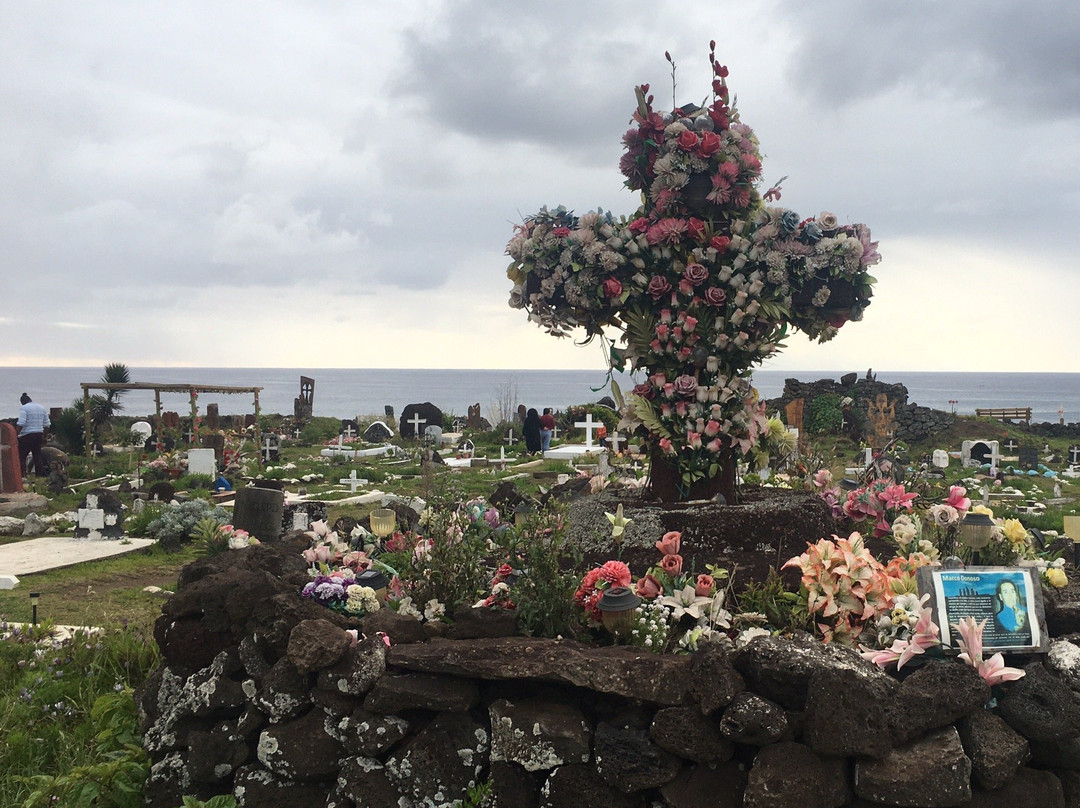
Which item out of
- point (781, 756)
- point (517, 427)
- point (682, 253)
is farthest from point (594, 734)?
point (517, 427)

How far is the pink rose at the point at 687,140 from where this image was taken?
19.0 ft

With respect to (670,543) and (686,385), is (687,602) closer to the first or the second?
(670,543)

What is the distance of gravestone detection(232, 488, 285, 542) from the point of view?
27.2 feet

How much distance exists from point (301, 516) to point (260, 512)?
3.42 ft

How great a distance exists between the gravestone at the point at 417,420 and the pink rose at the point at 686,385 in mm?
22852

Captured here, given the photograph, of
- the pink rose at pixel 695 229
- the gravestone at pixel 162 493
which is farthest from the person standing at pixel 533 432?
the pink rose at pixel 695 229

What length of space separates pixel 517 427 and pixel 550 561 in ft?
79.8

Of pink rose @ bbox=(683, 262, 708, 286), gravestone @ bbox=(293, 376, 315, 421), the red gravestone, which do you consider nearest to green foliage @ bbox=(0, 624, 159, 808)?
pink rose @ bbox=(683, 262, 708, 286)

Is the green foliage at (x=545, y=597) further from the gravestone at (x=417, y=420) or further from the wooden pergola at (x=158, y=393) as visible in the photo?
the gravestone at (x=417, y=420)

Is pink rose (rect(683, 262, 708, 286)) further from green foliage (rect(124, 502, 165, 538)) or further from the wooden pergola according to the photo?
the wooden pergola

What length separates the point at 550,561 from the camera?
418 cm

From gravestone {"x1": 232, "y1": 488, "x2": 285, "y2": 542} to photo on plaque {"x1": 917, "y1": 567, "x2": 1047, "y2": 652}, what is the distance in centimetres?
618

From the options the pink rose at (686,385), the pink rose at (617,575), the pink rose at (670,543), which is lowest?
the pink rose at (617,575)

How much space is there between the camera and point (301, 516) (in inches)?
368
